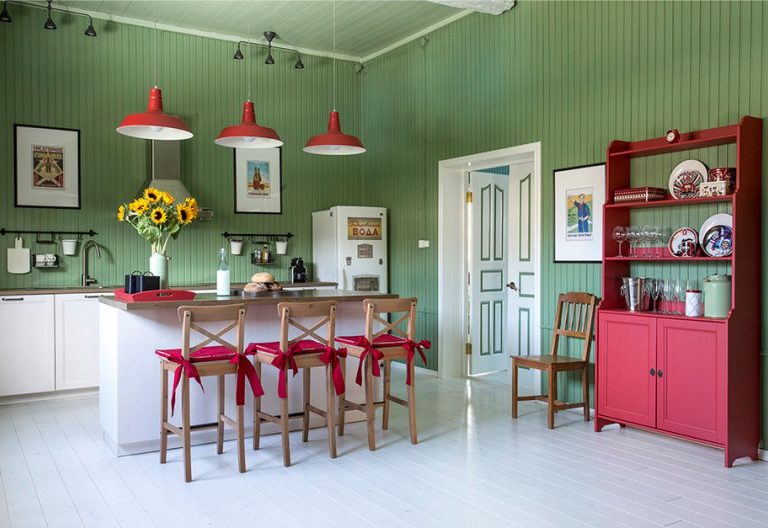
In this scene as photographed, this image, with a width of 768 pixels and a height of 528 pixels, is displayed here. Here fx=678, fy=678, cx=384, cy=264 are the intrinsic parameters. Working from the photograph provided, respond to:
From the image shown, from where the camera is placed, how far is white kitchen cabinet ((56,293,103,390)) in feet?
19.3

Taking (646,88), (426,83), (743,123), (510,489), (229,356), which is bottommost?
(510,489)

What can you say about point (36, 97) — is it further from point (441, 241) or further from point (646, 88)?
point (646, 88)

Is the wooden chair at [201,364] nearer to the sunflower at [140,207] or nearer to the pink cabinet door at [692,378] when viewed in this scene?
the sunflower at [140,207]

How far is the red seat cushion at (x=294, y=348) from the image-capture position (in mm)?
4043

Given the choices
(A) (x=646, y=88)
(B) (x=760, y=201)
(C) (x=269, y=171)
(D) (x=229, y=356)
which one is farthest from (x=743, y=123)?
(C) (x=269, y=171)

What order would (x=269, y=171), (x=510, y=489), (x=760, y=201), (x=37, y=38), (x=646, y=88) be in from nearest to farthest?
(x=510, y=489)
(x=760, y=201)
(x=646, y=88)
(x=37, y=38)
(x=269, y=171)

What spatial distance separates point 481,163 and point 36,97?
13.8 ft

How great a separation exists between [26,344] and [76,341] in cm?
39

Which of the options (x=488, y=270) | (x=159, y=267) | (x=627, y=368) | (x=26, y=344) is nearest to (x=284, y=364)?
(x=159, y=267)

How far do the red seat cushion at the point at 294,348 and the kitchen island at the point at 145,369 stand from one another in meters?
0.29

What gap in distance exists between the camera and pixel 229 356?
152 inches

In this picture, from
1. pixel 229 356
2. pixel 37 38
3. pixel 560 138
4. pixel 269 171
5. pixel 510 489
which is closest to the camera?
pixel 510 489

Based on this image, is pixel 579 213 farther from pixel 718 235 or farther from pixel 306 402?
pixel 306 402

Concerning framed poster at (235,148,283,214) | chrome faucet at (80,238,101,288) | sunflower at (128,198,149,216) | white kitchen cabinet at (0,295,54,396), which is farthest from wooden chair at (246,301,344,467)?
framed poster at (235,148,283,214)
